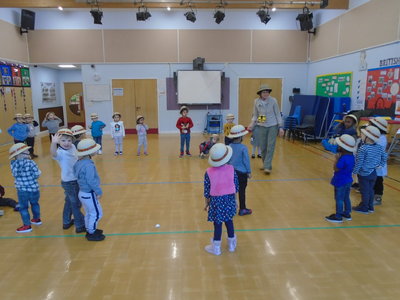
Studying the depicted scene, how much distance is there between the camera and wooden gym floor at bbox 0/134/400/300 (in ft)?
8.32

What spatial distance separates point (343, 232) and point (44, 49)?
11.7 meters

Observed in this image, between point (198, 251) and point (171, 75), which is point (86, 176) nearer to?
point (198, 251)

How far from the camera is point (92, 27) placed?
444 inches

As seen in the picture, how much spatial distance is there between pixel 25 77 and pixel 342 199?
36.8ft

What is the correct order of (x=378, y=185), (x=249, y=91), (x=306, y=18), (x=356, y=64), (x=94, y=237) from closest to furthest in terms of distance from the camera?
(x=94, y=237)
(x=378, y=185)
(x=356, y=64)
(x=306, y=18)
(x=249, y=91)

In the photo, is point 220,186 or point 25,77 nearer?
point 220,186

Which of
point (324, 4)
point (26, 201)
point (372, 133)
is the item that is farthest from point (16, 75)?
point (372, 133)

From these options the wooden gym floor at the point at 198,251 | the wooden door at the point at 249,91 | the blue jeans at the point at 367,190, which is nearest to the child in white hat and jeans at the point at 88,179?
the wooden gym floor at the point at 198,251

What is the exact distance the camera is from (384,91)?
7.48 m

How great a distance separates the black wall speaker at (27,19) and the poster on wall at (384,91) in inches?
436

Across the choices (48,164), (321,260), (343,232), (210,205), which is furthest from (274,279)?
(48,164)

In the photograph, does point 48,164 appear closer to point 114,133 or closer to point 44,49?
point 114,133

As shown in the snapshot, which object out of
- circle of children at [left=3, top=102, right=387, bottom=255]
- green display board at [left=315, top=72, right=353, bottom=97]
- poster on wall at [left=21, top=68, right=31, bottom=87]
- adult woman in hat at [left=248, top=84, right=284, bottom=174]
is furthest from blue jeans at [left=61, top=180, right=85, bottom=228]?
poster on wall at [left=21, top=68, right=31, bottom=87]

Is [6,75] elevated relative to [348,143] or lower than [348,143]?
elevated
